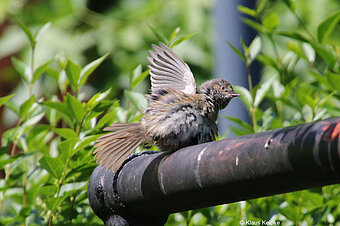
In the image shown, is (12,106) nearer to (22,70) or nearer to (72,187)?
(22,70)

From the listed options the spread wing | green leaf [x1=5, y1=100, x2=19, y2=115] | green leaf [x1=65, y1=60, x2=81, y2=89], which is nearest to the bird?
the spread wing

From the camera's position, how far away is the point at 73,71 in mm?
1775

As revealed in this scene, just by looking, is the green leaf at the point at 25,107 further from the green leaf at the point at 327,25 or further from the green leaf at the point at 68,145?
the green leaf at the point at 327,25

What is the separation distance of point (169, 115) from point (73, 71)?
14.2 inches

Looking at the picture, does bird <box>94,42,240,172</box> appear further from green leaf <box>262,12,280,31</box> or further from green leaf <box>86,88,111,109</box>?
green leaf <box>262,12,280,31</box>

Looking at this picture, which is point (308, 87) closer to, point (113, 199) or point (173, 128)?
point (173, 128)

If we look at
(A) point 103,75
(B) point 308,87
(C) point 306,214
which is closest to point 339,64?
(B) point 308,87

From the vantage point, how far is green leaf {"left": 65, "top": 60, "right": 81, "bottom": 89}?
5.79 feet

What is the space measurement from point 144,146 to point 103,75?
3492 mm

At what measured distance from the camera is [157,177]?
4.22 feet

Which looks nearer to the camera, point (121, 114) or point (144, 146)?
point (144, 146)

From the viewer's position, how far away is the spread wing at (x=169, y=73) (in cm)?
185

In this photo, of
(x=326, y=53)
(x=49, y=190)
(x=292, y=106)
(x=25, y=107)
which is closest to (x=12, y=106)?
(x=25, y=107)

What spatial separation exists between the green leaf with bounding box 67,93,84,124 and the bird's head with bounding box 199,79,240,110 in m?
0.48
